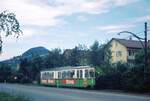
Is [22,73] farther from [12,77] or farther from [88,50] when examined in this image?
[88,50]

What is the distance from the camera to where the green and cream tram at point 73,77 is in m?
49.3

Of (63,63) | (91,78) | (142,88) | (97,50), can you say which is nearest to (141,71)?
(142,88)

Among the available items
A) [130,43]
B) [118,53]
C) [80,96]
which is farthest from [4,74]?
[80,96]

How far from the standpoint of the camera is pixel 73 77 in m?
51.8

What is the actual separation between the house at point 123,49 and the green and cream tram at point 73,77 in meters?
29.1

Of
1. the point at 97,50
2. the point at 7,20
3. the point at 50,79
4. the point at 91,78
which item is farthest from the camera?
the point at 97,50

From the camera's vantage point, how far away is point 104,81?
50.8 meters

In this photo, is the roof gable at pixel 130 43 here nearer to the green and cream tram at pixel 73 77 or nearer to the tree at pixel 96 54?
the tree at pixel 96 54

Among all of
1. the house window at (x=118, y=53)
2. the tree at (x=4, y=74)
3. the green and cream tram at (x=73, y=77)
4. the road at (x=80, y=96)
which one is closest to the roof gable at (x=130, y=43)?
the house window at (x=118, y=53)

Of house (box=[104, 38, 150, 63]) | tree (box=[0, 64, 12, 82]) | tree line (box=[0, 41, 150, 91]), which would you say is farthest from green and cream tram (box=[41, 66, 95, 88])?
tree (box=[0, 64, 12, 82])

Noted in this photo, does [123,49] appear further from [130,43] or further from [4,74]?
[4,74]

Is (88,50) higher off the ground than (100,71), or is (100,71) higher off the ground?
(88,50)

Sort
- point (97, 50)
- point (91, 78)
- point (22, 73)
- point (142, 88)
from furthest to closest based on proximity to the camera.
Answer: point (22, 73), point (97, 50), point (91, 78), point (142, 88)

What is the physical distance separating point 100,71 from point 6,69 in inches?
2147
